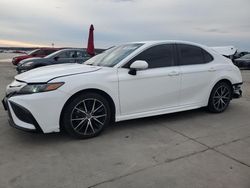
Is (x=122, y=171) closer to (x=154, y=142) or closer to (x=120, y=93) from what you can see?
(x=154, y=142)

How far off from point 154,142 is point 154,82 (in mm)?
1130

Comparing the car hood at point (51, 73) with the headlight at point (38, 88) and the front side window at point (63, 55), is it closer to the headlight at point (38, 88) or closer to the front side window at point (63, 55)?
the headlight at point (38, 88)

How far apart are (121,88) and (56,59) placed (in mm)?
8320

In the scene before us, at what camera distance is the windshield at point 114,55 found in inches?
189

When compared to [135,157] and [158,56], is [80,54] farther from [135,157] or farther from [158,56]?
[135,157]

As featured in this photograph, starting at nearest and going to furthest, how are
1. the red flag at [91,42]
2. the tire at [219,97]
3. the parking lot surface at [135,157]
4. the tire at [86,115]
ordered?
the parking lot surface at [135,157], the tire at [86,115], the tire at [219,97], the red flag at [91,42]

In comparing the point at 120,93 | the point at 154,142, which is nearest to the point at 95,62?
the point at 120,93

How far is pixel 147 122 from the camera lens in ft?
16.8

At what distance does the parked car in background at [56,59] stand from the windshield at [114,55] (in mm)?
6938

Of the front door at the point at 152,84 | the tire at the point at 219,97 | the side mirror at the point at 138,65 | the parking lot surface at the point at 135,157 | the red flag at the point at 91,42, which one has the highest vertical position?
the red flag at the point at 91,42

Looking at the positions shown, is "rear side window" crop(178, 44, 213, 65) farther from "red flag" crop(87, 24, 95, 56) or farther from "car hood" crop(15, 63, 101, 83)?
"red flag" crop(87, 24, 95, 56)

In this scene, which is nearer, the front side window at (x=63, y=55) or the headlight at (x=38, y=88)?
the headlight at (x=38, y=88)

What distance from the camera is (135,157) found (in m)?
3.60

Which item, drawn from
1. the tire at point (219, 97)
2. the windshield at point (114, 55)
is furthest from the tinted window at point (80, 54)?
the tire at point (219, 97)
